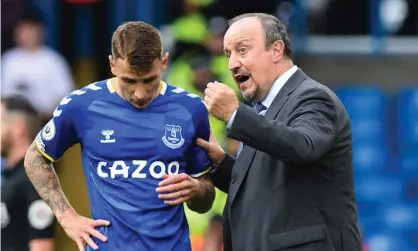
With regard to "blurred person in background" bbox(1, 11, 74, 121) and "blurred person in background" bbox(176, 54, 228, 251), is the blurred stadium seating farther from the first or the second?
"blurred person in background" bbox(1, 11, 74, 121)

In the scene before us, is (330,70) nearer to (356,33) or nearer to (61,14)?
(356,33)

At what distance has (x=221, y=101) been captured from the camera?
14.9 feet

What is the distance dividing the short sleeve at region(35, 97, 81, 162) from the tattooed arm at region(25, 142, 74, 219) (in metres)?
0.04

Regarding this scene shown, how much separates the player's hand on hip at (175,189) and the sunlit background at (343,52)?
5208 millimetres

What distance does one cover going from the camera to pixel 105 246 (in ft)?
16.1

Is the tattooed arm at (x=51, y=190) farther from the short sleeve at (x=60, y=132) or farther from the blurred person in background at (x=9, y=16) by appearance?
the blurred person in background at (x=9, y=16)

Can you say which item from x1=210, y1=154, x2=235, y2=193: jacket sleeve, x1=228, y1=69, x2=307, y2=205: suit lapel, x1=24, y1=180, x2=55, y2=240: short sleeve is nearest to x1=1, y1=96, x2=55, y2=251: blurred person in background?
x1=24, y1=180, x2=55, y2=240: short sleeve

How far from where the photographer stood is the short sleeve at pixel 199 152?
5070mm

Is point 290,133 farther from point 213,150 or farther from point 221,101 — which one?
point 213,150

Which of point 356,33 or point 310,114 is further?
point 356,33

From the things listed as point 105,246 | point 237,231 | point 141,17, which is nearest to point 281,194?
point 237,231

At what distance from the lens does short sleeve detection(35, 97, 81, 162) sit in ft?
16.3

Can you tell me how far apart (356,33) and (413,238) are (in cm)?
217

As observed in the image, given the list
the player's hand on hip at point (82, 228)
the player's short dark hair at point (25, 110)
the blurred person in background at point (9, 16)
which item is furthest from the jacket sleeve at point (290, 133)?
the blurred person in background at point (9, 16)
